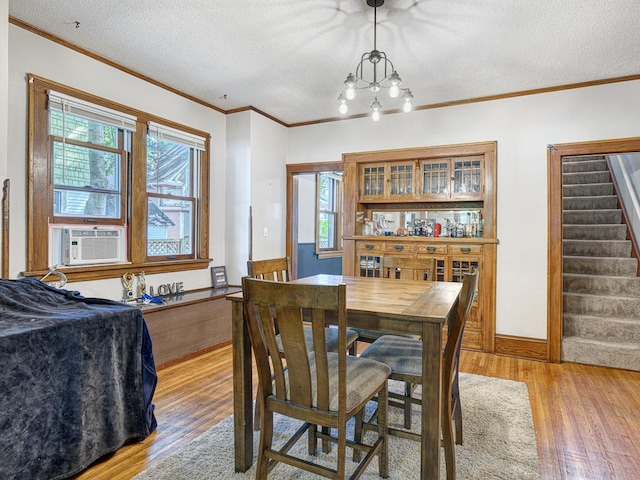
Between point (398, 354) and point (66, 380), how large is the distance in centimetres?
166

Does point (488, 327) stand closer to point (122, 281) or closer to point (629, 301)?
point (629, 301)

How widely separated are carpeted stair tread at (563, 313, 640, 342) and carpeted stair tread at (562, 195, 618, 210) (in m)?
1.87

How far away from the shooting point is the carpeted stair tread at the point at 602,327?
3.63 m

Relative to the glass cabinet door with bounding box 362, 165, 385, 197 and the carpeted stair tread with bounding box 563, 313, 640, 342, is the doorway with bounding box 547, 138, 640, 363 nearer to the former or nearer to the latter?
the carpeted stair tread with bounding box 563, 313, 640, 342

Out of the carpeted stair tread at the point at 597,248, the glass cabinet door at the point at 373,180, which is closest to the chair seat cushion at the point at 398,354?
the glass cabinet door at the point at 373,180

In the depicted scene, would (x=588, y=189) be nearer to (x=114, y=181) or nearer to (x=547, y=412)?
(x=547, y=412)

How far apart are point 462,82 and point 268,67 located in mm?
1822

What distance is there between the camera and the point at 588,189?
207 inches

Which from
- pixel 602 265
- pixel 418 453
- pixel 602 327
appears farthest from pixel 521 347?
pixel 418 453

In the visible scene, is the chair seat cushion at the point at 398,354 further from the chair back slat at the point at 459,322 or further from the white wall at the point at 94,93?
the white wall at the point at 94,93

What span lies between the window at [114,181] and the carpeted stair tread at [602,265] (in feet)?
13.8

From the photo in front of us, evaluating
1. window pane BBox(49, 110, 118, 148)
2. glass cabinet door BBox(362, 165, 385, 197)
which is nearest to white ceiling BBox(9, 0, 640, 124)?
window pane BBox(49, 110, 118, 148)

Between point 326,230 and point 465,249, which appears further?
point 326,230

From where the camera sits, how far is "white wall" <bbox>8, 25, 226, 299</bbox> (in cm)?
270
